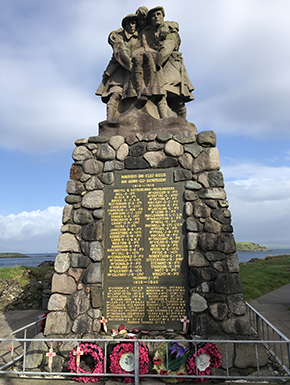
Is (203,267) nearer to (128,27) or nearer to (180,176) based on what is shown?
(180,176)

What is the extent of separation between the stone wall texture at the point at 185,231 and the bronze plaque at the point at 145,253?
0.54 ft

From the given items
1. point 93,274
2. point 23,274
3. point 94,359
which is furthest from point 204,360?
point 23,274

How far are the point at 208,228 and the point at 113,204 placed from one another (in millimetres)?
1815

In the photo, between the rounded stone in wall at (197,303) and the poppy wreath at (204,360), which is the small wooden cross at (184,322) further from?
the poppy wreath at (204,360)

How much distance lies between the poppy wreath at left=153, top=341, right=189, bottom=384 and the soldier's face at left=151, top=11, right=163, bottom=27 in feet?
21.1

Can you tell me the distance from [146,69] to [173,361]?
18.5ft

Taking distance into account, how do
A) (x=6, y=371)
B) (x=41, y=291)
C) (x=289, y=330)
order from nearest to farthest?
(x=6, y=371), (x=289, y=330), (x=41, y=291)

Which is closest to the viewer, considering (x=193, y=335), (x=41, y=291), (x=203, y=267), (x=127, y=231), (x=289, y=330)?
(x=193, y=335)

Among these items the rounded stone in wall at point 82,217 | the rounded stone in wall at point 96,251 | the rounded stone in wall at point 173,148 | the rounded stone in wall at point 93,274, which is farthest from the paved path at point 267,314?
the rounded stone in wall at point 173,148

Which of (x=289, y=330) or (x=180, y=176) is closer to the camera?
(x=180, y=176)

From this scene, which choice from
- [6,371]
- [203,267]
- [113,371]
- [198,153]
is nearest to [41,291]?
[6,371]

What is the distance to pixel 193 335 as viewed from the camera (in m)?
4.42

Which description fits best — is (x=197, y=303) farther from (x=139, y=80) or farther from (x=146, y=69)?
(x=146, y=69)

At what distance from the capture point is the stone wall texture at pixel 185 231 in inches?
179
